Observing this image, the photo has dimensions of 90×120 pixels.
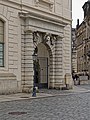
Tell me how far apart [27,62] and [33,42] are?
83.9 inches

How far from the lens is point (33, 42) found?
98.8ft

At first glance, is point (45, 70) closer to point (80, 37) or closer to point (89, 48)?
point (89, 48)

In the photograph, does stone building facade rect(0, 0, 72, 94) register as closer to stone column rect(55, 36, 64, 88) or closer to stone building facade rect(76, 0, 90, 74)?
stone column rect(55, 36, 64, 88)

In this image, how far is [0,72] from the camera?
86.0 feet

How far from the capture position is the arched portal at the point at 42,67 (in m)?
34.3

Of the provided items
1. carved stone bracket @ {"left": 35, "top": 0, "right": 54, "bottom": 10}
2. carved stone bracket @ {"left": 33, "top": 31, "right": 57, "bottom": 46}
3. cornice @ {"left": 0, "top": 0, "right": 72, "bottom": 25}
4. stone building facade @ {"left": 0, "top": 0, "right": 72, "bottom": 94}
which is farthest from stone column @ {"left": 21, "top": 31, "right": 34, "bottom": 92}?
carved stone bracket @ {"left": 35, "top": 0, "right": 54, "bottom": 10}

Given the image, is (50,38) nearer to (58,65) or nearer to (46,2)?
(58,65)

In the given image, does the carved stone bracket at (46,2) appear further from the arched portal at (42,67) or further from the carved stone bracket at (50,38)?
the arched portal at (42,67)

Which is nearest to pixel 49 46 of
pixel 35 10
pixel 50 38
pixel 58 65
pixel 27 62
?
pixel 50 38

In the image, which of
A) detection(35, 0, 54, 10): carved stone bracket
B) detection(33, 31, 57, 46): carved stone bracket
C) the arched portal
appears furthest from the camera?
the arched portal

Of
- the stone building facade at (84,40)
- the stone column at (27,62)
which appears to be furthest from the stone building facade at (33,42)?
the stone building facade at (84,40)

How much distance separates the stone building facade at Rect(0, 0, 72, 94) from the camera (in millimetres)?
26998

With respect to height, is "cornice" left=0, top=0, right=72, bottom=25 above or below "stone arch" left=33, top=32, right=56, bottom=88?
above

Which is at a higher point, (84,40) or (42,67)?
(84,40)
